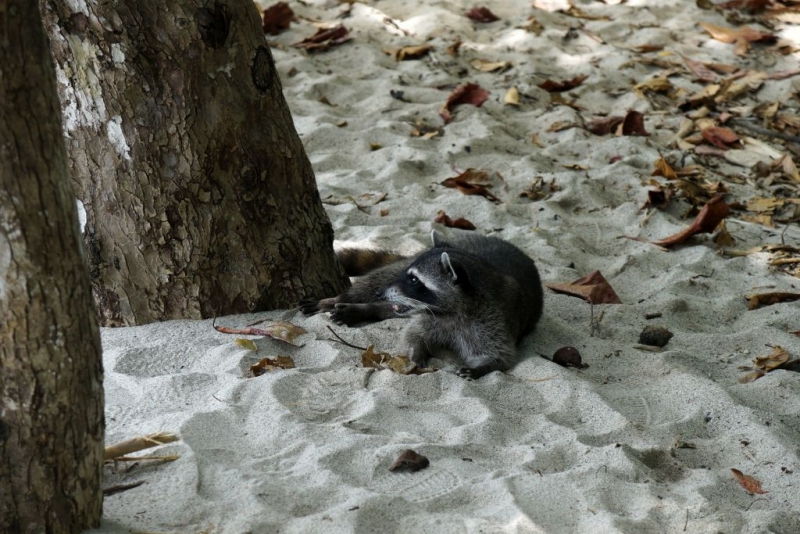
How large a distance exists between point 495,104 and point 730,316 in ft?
10.3

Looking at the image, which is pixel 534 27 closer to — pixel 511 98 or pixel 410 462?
pixel 511 98

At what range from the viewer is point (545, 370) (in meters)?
4.34

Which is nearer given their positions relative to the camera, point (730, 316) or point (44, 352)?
point (44, 352)

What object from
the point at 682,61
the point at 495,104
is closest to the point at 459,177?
the point at 495,104

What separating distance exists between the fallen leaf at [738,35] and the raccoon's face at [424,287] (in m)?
4.90

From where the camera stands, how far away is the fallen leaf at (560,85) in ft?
25.4

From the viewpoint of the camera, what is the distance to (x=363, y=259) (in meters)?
5.38

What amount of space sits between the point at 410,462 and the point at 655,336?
187 cm

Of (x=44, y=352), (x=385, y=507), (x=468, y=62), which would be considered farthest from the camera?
(x=468, y=62)

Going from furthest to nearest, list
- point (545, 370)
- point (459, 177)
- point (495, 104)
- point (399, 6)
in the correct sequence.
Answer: point (399, 6), point (495, 104), point (459, 177), point (545, 370)

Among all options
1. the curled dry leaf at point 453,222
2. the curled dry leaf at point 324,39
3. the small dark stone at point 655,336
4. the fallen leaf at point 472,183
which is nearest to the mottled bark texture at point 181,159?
the curled dry leaf at point 453,222

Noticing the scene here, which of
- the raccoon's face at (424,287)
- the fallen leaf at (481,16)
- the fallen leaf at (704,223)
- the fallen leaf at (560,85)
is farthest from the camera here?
the fallen leaf at (481,16)

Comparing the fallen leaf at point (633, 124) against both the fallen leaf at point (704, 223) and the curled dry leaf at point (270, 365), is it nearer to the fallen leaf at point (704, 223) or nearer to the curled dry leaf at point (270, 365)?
the fallen leaf at point (704, 223)

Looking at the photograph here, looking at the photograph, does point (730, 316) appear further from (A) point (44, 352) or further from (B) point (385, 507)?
(A) point (44, 352)
